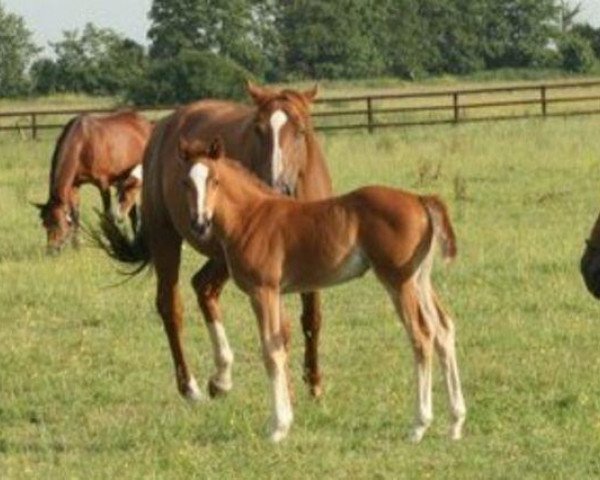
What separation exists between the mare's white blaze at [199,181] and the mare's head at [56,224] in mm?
8393

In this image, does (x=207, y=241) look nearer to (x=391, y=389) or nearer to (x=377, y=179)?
(x=391, y=389)

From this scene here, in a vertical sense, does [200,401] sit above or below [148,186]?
below

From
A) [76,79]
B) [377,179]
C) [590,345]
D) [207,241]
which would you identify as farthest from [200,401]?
[76,79]

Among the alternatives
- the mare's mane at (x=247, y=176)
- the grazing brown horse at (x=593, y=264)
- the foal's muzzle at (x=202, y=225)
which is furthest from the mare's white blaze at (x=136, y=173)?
the grazing brown horse at (x=593, y=264)

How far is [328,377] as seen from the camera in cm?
958

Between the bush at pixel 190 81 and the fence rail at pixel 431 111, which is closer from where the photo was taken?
the fence rail at pixel 431 111

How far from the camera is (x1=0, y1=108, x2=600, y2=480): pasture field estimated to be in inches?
291

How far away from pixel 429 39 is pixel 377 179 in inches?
2750

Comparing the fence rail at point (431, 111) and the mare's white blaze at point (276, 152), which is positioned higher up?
the mare's white blaze at point (276, 152)

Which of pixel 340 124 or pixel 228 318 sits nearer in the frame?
pixel 228 318

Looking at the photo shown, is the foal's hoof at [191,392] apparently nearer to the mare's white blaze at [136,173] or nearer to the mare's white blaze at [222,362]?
the mare's white blaze at [222,362]

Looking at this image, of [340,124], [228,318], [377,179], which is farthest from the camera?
[340,124]

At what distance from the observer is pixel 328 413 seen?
830 centimetres

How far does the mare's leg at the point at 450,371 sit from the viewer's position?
770cm
